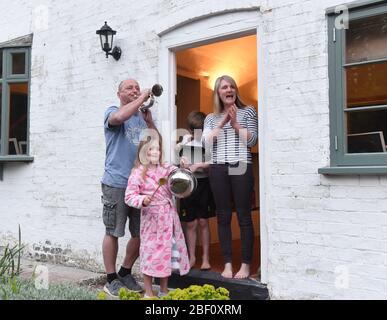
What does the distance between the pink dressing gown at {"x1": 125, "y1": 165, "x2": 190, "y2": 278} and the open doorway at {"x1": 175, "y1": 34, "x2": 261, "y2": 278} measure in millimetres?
1845

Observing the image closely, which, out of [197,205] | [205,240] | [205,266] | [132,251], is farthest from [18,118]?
[205,266]

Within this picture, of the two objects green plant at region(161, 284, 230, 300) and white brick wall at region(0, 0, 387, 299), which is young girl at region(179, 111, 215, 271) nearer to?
white brick wall at region(0, 0, 387, 299)

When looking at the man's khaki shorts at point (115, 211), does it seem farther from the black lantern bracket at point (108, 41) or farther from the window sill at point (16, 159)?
the window sill at point (16, 159)

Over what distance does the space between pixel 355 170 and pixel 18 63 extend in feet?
16.0

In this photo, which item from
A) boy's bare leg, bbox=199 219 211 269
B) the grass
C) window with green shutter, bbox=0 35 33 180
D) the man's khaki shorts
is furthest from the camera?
window with green shutter, bbox=0 35 33 180

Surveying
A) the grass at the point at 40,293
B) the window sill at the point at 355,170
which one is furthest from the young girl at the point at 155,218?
the window sill at the point at 355,170

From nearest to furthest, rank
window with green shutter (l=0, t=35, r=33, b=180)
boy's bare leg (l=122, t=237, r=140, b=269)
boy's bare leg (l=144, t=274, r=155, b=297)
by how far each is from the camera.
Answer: boy's bare leg (l=144, t=274, r=155, b=297) < boy's bare leg (l=122, t=237, r=140, b=269) < window with green shutter (l=0, t=35, r=33, b=180)

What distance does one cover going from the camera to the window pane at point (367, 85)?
3611 mm

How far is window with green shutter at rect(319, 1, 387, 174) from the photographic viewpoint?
3.60m

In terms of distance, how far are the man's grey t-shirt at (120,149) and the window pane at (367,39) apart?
202 cm

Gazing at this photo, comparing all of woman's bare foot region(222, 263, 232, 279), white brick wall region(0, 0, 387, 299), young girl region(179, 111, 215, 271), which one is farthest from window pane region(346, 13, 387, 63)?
woman's bare foot region(222, 263, 232, 279)
